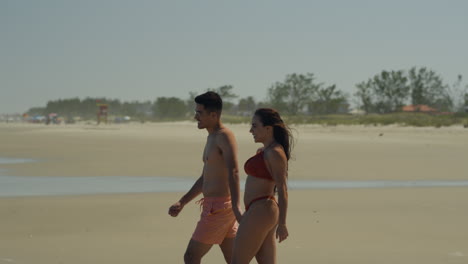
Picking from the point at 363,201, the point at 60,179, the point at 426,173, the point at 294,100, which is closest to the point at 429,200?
the point at 363,201

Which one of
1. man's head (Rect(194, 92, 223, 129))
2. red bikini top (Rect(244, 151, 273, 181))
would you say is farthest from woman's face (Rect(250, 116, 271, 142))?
man's head (Rect(194, 92, 223, 129))

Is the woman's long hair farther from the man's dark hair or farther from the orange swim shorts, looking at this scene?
the orange swim shorts

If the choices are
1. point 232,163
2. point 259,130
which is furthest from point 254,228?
point 259,130

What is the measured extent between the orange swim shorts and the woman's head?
60cm

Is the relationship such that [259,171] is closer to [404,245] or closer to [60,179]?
[404,245]

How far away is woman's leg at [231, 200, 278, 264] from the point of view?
453 cm

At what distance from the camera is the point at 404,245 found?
754 cm

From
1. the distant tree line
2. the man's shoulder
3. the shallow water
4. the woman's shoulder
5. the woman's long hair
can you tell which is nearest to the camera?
the woman's shoulder

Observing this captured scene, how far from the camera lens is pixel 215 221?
16.0 ft

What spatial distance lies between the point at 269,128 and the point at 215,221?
821 mm

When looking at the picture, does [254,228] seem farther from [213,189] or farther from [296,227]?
[296,227]

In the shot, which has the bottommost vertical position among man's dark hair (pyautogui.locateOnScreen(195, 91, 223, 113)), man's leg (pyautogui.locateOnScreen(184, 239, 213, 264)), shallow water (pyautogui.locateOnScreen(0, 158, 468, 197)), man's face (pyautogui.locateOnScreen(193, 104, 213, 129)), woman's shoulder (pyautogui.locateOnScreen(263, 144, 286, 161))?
shallow water (pyautogui.locateOnScreen(0, 158, 468, 197))

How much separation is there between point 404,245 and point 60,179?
10395 millimetres

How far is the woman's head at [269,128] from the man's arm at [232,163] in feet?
0.76
